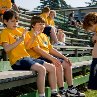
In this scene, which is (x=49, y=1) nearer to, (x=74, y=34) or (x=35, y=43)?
(x=74, y=34)

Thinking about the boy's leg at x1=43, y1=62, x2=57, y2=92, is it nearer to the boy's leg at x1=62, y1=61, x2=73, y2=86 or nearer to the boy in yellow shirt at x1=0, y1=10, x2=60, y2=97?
the boy in yellow shirt at x1=0, y1=10, x2=60, y2=97

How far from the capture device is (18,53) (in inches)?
180

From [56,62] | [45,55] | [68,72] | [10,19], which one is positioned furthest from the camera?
[68,72]

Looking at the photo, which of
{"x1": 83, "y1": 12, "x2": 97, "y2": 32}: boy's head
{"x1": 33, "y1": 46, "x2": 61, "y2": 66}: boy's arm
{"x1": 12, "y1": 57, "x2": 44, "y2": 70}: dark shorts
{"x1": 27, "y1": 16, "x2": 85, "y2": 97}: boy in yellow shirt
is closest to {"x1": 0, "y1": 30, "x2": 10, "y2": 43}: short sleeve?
{"x1": 12, "y1": 57, "x2": 44, "y2": 70}: dark shorts

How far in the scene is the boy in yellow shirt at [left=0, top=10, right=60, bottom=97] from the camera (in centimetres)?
435

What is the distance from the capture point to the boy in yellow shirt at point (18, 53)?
435cm

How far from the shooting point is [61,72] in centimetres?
482

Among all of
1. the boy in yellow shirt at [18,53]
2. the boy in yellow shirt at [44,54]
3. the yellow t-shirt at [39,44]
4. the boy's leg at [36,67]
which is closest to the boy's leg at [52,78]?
the boy in yellow shirt at [18,53]

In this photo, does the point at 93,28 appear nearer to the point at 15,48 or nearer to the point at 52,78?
the point at 52,78

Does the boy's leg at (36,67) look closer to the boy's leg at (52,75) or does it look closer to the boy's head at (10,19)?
the boy's leg at (52,75)

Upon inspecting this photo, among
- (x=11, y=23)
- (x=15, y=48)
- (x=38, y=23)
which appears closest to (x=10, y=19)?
(x=11, y=23)

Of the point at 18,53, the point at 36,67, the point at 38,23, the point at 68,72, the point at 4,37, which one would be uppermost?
the point at 38,23

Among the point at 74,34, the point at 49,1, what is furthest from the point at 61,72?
the point at 49,1

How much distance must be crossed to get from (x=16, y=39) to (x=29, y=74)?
57 centimetres
